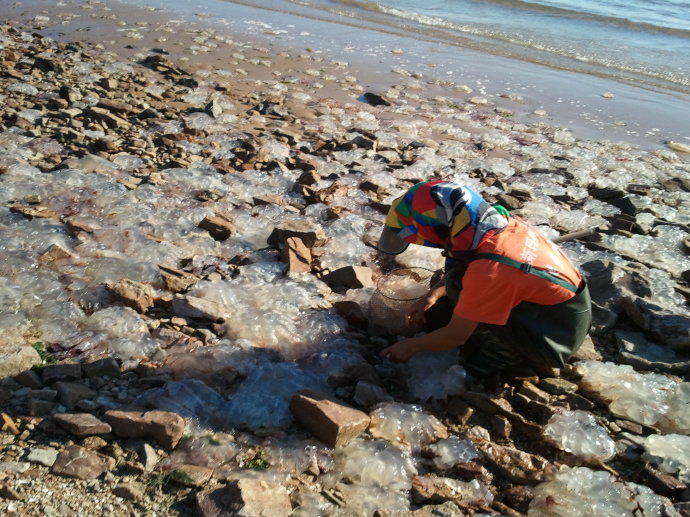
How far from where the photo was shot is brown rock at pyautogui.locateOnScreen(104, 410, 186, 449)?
2387 millimetres

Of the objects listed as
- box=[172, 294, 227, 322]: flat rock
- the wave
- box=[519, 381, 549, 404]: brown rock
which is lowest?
box=[519, 381, 549, 404]: brown rock


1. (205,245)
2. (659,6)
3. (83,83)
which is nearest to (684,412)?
(205,245)

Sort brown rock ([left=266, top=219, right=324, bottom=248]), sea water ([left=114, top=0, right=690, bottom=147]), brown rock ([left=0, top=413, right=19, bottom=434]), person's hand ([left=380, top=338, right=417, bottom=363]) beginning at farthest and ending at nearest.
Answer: sea water ([left=114, top=0, right=690, bottom=147])
brown rock ([left=266, top=219, right=324, bottom=248])
person's hand ([left=380, top=338, right=417, bottom=363])
brown rock ([left=0, top=413, right=19, bottom=434])

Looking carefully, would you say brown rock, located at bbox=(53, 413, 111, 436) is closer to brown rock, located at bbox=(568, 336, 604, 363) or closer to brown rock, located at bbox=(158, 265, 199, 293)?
brown rock, located at bbox=(158, 265, 199, 293)

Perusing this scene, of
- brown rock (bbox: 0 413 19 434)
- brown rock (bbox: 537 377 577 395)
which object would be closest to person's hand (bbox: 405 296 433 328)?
brown rock (bbox: 537 377 577 395)

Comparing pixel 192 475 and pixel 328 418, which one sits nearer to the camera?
pixel 192 475

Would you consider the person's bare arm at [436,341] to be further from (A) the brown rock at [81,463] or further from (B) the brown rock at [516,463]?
(A) the brown rock at [81,463]

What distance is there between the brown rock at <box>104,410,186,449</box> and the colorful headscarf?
4.39ft

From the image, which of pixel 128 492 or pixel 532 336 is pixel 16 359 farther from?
pixel 532 336

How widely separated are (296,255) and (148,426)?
5.42 ft

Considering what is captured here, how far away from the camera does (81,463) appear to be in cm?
223

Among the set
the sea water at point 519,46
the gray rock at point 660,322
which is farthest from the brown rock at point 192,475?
the sea water at point 519,46

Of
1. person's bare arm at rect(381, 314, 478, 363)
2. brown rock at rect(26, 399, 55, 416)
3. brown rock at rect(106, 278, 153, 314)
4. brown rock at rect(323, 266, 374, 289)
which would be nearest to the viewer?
brown rock at rect(26, 399, 55, 416)

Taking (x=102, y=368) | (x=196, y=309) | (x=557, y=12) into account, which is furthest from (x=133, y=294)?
(x=557, y=12)
